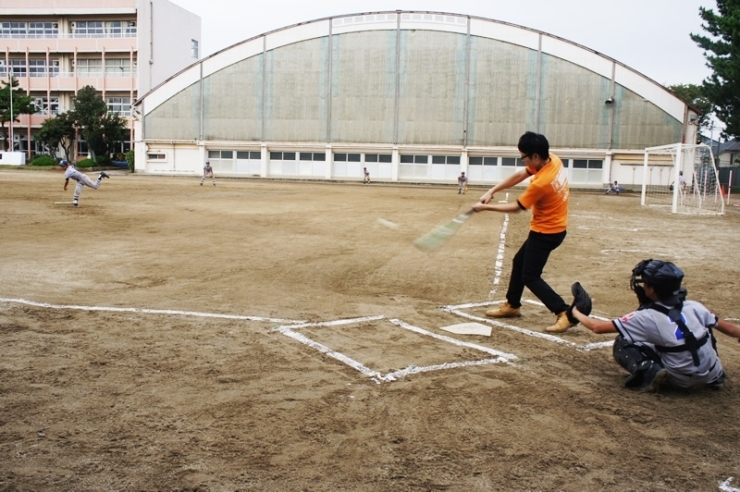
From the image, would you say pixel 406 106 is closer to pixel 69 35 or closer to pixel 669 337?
pixel 69 35

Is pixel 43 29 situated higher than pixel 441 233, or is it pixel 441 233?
pixel 43 29

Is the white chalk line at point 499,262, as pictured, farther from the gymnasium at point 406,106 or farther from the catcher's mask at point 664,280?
the gymnasium at point 406,106

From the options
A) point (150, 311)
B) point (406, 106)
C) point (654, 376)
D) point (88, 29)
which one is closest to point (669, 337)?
point (654, 376)

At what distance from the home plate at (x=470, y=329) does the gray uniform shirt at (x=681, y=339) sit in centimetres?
200

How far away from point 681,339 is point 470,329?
2.47 m

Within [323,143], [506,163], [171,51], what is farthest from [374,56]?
[171,51]

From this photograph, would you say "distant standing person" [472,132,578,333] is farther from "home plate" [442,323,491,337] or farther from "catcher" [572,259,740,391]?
"catcher" [572,259,740,391]

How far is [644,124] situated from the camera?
50.0 m

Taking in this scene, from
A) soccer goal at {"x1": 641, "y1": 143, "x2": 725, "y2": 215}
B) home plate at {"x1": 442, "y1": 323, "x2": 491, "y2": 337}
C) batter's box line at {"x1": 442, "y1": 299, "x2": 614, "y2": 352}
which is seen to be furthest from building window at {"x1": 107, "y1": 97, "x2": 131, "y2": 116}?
home plate at {"x1": 442, "y1": 323, "x2": 491, "y2": 337}

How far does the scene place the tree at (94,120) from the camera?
6069cm

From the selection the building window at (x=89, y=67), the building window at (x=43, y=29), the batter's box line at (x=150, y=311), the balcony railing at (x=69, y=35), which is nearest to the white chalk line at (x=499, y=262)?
the batter's box line at (x=150, y=311)

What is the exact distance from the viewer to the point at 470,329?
22.8 feet

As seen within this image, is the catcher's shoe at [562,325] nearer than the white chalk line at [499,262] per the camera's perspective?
Yes

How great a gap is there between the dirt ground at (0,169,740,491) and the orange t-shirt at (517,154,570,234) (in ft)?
4.05
